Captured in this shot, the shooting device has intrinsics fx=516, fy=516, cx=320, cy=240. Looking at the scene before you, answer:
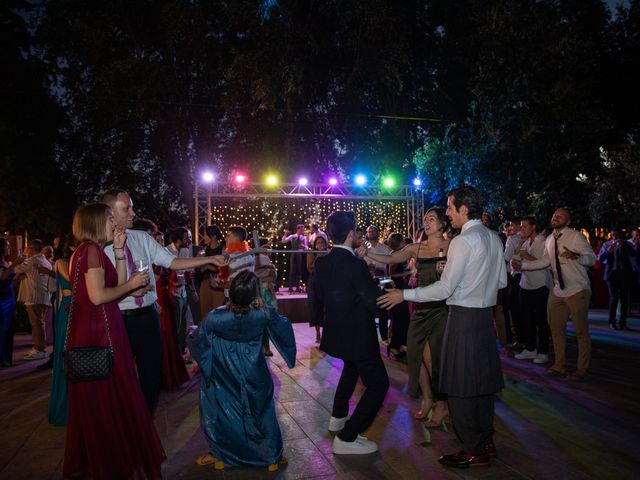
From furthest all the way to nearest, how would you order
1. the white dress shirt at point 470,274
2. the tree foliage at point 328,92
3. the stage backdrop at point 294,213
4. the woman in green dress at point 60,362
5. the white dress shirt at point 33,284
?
the tree foliage at point 328,92, the stage backdrop at point 294,213, the white dress shirt at point 33,284, the woman in green dress at point 60,362, the white dress shirt at point 470,274

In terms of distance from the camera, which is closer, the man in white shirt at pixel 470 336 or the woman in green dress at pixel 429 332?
the man in white shirt at pixel 470 336

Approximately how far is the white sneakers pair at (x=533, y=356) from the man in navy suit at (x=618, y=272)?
368cm

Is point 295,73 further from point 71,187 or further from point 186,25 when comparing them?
point 71,187

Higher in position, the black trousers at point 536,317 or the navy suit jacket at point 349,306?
the navy suit jacket at point 349,306

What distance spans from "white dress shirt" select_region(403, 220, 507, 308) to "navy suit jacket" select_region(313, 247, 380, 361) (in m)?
0.43

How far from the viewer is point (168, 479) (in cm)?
360

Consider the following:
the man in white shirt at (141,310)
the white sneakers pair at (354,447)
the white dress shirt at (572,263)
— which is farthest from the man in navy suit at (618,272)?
the man in white shirt at (141,310)

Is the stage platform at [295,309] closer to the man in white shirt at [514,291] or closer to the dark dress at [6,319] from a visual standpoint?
the man in white shirt at [514,291]

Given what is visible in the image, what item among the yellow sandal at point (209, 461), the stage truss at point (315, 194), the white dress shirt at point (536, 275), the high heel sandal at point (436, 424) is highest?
the stage truss at point (315, 194)

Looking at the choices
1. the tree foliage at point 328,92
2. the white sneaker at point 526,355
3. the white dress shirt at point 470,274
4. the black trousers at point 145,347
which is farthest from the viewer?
the tree foliage at point 328,92

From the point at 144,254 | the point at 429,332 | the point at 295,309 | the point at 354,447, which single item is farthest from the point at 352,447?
the point at 295,309

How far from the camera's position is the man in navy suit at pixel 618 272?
1020 cm

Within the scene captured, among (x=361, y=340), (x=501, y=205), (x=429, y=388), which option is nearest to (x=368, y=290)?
(x=361, y=340)

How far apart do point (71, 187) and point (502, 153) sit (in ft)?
63.6
